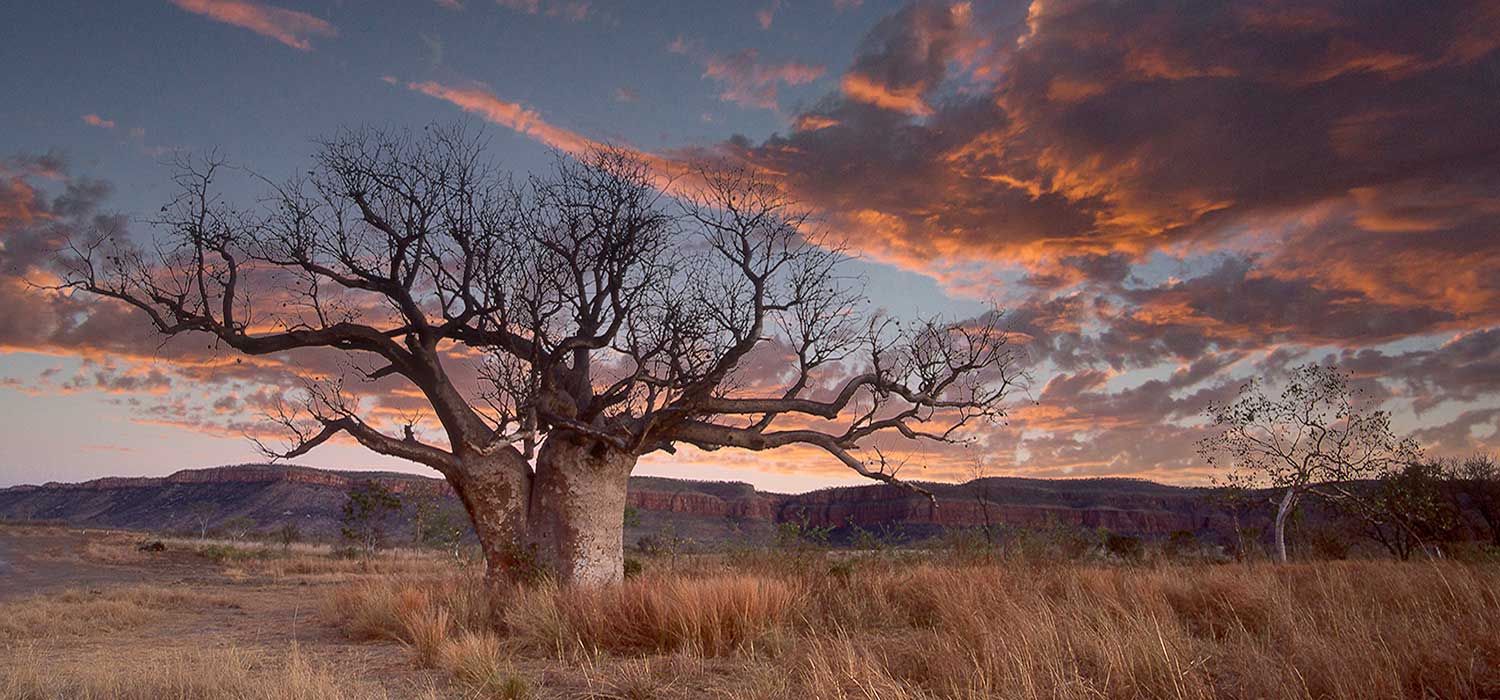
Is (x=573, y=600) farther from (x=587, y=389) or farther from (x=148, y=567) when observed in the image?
(x=148, y=567)

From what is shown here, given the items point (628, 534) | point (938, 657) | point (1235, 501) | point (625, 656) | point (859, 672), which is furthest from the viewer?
point (628, 534)

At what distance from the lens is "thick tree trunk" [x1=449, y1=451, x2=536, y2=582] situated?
1316cm

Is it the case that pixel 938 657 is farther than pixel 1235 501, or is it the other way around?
pixel 1235 501

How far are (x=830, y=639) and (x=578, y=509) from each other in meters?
7.29

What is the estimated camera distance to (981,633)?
6.55 meters

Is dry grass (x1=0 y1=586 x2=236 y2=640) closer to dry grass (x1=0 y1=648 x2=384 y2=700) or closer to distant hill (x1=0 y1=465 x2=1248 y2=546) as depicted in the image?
dry grass (x1=0 y1=648 x2=384 y2=700)

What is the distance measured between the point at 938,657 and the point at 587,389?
10161mm

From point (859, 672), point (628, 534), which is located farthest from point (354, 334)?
point (628, 534)

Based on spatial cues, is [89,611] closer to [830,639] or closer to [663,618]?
[663,618]

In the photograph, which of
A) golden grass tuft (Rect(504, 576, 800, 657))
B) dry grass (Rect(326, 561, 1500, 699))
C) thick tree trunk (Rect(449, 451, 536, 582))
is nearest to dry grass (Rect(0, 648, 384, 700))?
dry grass (Rect(326, 561, 1500, 699))

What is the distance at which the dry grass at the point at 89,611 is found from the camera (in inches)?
494

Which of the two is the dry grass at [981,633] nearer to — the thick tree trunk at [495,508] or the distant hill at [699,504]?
the thick tree trunk at [495,508]

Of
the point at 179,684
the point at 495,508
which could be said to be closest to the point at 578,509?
the point at 495,508

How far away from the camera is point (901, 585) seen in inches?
440
